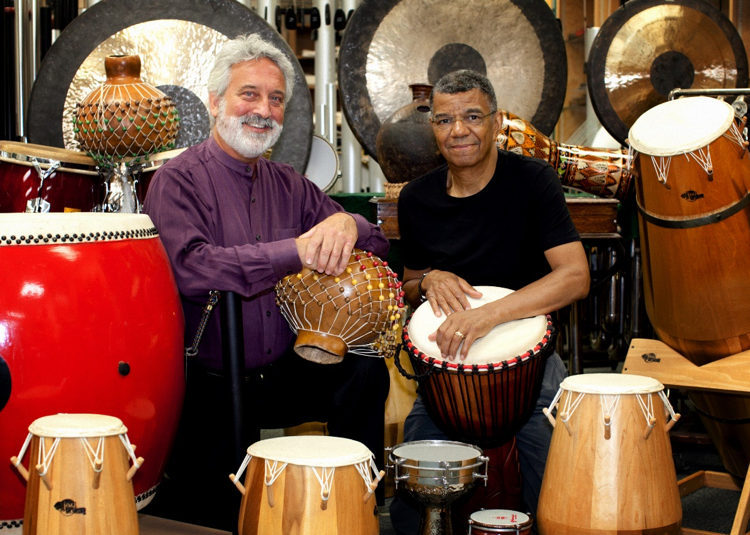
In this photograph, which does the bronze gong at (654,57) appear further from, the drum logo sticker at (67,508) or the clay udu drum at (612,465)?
the drum logo sticker at (67,508)

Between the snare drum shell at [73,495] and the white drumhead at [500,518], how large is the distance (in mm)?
863

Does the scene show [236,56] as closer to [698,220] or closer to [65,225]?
[65,225]

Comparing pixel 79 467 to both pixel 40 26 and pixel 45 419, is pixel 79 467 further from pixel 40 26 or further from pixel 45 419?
pixel 40 26

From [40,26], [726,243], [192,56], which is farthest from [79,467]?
[40,26]

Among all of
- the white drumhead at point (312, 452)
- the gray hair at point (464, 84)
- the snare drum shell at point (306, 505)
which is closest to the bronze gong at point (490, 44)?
the gray hair at point (464, 84)

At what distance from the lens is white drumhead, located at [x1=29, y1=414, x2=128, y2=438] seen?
4.78 feet

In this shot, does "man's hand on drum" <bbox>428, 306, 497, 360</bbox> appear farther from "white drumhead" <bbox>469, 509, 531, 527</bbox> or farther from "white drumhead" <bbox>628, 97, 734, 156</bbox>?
"white drumhead" <bbox>628, 97, 734, 156</bbox>

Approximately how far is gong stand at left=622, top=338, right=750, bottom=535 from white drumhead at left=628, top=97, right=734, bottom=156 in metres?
0.60

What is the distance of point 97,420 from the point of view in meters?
1.53

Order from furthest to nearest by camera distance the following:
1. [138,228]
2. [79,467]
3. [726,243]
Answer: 1. [726,243]
2. [138,228]
3. [79,467]

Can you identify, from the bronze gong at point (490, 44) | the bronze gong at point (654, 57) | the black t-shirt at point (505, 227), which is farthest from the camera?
the bronze gong at point (490, 44)

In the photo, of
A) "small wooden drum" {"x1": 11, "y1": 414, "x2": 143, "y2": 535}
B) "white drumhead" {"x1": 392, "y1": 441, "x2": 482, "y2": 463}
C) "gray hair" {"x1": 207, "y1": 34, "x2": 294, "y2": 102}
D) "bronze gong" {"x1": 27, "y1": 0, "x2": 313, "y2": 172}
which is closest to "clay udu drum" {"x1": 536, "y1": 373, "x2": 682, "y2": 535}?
"white drumhead" {"x1": 392, "y1": 441, "x2": 482, "y2": 463}

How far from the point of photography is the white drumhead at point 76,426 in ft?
4.78

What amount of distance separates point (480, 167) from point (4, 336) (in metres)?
1.56
